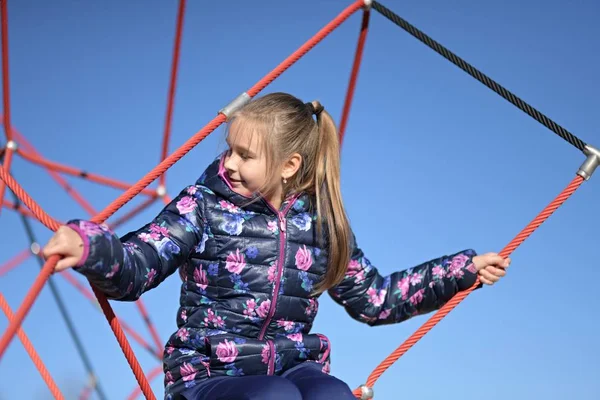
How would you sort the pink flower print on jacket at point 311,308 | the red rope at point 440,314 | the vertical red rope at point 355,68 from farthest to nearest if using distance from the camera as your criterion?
the vertical red rope at point 355,68, the red rope at point 440,314, the pink flower print on jacket at point 311,308

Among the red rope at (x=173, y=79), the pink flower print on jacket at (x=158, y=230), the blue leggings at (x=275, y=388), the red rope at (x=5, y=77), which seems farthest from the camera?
the red rope at (x=173, y=79)

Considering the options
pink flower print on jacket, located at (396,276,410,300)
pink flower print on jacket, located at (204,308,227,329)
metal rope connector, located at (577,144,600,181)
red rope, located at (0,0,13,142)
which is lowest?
pink flower print on jacket, located at (204,308,227,329)

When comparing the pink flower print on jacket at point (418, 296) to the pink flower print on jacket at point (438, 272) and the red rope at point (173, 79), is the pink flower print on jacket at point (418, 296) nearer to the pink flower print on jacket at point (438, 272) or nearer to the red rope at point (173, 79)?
the pink flower print on jacket at point (438, 272)

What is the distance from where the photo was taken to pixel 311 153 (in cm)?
265

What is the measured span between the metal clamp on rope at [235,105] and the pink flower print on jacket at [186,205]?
0.36 meters

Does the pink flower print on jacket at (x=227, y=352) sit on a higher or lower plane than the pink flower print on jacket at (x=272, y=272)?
lower

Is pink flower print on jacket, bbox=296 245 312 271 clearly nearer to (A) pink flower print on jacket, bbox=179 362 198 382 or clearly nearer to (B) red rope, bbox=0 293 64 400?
(A) pink flower print on jacket, bbox=179 362 198 382

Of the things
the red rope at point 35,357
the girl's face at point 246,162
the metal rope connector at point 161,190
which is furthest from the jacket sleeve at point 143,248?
the metal rope connector at point 161,190

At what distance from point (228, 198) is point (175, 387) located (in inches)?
20.4

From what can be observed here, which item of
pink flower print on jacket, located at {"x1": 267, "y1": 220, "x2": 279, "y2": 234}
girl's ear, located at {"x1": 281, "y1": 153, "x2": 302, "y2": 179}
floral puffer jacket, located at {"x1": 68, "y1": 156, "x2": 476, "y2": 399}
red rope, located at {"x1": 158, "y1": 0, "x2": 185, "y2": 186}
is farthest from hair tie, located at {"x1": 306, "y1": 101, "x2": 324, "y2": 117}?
red rope, located at {"x1": 158, "y1": 0, "x2": 185, "y2": 186}

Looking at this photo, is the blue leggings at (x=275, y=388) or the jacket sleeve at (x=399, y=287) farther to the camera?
the jacket sleeve at (x=399, y=287)

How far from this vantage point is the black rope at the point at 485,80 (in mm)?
2924

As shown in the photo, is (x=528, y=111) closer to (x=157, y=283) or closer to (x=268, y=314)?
(x=268, y=314)

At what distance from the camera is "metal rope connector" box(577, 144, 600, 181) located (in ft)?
9.32
